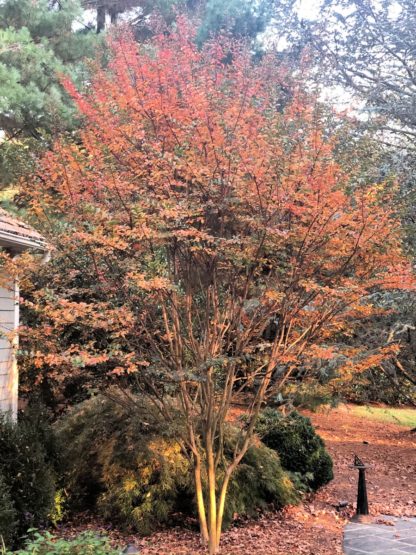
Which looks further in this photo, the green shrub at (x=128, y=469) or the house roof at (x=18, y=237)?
the green shrub at (x=128, y=469)

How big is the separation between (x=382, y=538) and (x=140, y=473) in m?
2.50

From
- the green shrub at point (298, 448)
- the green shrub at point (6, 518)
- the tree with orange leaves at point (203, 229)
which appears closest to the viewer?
the green shrub at point (6, 518)

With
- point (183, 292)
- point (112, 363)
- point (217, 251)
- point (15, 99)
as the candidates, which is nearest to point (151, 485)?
point (112, 363)

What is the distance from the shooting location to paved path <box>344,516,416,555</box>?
5.10 metres

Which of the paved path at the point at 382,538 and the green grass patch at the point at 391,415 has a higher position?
the paved path at the point at 382,538

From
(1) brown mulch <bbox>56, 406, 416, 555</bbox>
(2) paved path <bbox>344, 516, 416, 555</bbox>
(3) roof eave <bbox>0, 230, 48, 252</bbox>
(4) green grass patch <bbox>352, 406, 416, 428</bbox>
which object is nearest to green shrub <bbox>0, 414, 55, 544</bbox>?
(1) brown mulch <bbox>56, 406, 416, 555</bbox>

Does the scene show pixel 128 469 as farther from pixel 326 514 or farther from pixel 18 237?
pixel 18 237

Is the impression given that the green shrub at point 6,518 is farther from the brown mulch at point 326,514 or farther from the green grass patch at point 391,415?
the green grass patch at point 391,415

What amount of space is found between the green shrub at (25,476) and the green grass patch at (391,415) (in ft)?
31.6

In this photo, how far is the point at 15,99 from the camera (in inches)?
375

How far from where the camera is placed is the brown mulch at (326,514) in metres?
5.23

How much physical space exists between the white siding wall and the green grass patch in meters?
9.39

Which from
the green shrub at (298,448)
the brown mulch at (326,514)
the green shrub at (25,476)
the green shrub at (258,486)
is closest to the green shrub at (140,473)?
the green shrub at (258,486)

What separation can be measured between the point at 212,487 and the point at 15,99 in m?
7.42
